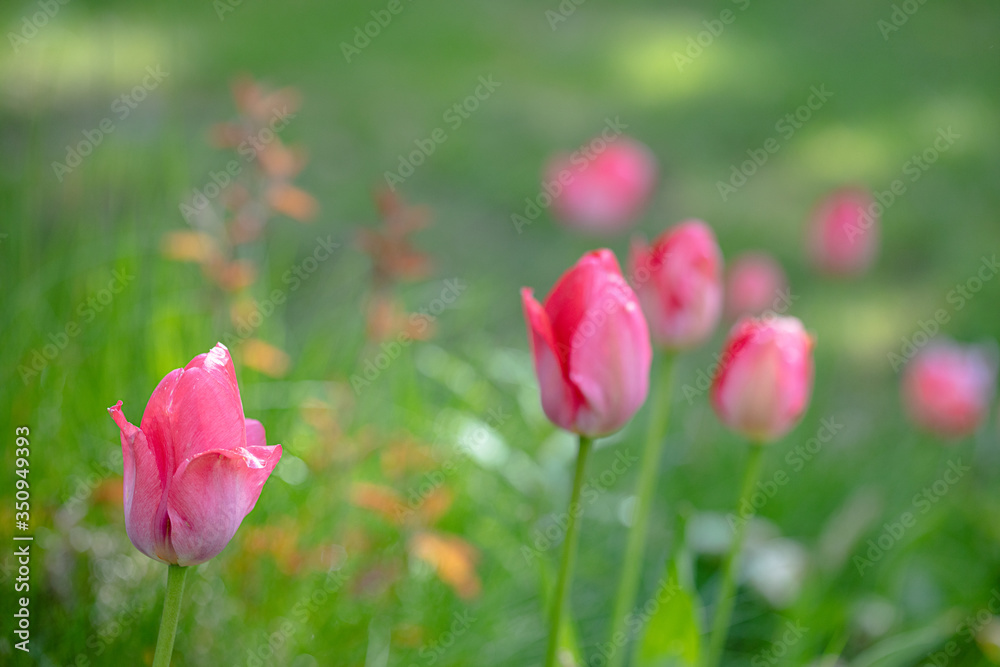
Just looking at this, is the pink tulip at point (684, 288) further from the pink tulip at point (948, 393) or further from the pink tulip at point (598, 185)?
the pink tulip at point (598, 185)

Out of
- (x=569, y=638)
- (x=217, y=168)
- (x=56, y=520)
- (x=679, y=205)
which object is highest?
(x=569, y=638)

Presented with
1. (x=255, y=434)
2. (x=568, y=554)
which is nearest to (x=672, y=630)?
(x=568, y=554)

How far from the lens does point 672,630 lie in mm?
1177

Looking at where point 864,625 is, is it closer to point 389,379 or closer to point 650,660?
point 650,660

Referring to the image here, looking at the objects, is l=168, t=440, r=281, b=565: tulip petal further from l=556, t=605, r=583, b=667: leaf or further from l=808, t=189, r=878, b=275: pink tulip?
l=808, t=189, r=878, b=275: pink tulip

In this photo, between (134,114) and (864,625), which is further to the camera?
(134,114)

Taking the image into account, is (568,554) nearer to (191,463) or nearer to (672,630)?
(672,630)

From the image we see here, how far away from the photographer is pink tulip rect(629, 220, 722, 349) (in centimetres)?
124

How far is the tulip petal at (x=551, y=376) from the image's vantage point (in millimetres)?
931

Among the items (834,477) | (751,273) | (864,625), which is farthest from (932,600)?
(751,273)

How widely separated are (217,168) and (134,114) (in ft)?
1.86

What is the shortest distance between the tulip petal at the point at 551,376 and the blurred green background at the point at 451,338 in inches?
11.7

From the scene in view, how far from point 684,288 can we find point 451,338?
51.5 inches

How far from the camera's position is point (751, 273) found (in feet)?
7.61
